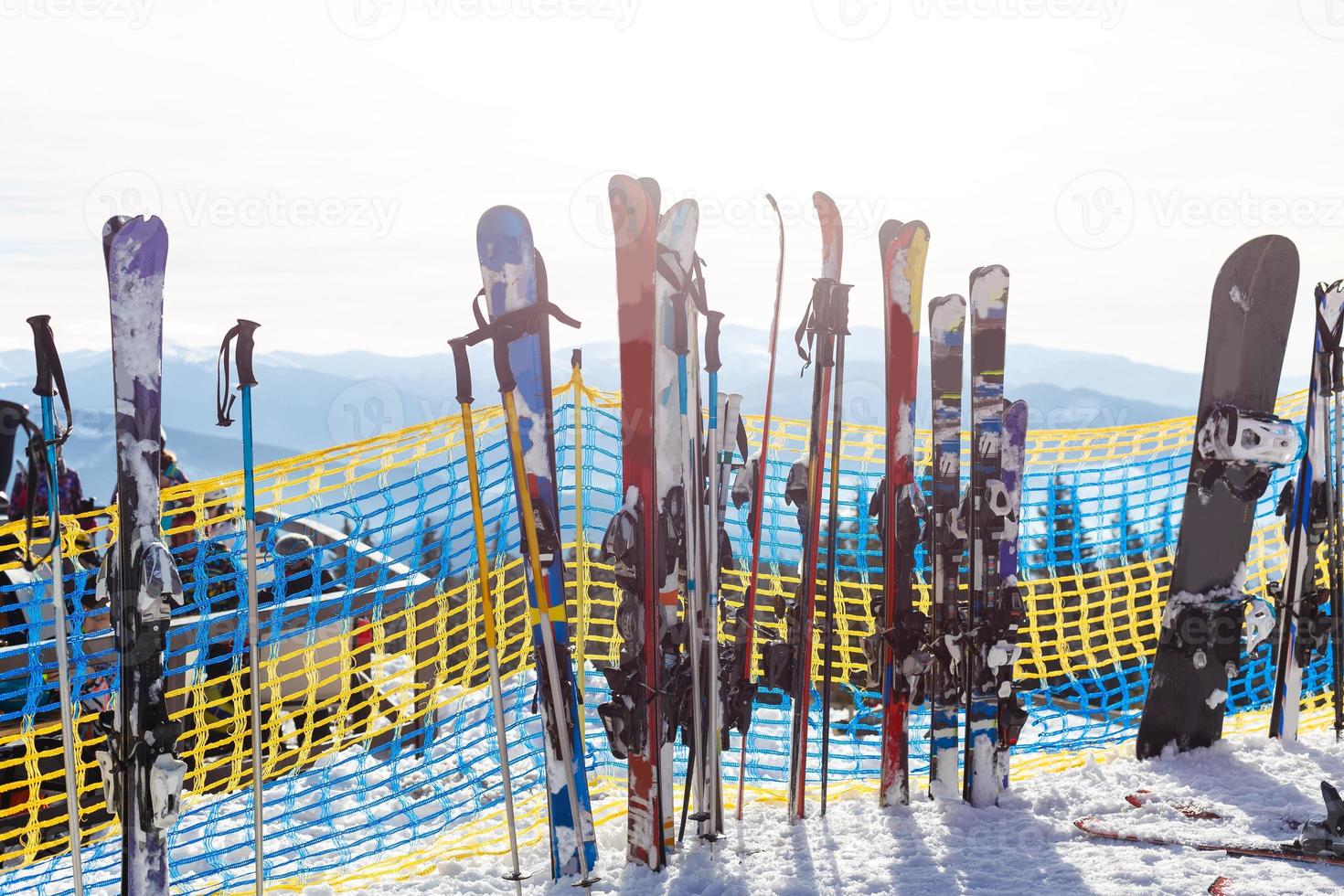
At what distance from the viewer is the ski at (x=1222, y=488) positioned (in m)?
3.64

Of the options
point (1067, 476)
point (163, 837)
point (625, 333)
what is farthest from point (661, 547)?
point (1067, 476)

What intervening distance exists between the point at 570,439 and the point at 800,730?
4.00 ft

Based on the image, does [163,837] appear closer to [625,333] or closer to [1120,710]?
[625,333]

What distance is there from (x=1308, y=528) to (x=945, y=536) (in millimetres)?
1500

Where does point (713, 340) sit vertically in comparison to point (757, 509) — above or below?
above

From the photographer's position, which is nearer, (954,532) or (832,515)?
(832,515)

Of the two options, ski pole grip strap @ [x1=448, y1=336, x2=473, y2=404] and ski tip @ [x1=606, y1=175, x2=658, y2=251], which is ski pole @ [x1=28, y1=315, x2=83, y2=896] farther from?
ski tip @ [x1=606, y1=175, x2=658, y2=251]

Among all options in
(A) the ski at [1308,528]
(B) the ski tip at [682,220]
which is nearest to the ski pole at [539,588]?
(B) the ski tip at [682,220]

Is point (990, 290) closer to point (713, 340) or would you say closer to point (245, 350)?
point (713, 340)

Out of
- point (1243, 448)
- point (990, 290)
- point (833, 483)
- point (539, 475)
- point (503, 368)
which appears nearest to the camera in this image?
point (503, 368)

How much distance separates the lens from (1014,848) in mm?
3082

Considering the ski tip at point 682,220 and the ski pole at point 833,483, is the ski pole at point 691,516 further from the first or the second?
the ski pole at point 833,483

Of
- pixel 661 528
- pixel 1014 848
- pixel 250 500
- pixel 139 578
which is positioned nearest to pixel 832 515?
pixel 661 528

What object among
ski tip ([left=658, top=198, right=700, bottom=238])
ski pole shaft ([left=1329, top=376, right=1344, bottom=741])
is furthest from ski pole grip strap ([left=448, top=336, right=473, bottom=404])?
ski pole shaft ([left=1329, top=376, right=1344, bottom=741])
